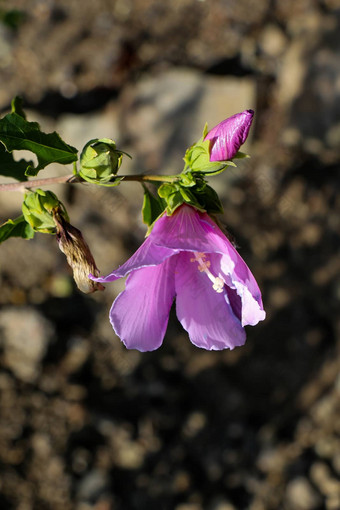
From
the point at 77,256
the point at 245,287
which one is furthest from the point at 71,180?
the point at 245,287

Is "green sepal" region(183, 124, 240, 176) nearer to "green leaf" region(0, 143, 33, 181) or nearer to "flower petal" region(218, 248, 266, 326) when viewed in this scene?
"flower petal" region(218, 248, 266, 326)

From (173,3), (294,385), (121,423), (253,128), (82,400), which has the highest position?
(173,3)

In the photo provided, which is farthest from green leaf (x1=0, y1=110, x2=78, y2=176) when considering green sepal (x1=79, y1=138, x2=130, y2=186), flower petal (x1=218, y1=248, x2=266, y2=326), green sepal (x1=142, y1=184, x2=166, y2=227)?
flower petal (x1=218, y1=248, x2=266, y2=326)

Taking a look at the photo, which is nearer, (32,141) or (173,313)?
(32,141)

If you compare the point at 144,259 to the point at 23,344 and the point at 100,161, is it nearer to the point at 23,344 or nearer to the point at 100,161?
the point at 100,161

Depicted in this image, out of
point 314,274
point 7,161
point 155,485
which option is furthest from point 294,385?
point 7,161

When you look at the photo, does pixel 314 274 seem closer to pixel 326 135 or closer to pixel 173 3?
pixel 326 135
